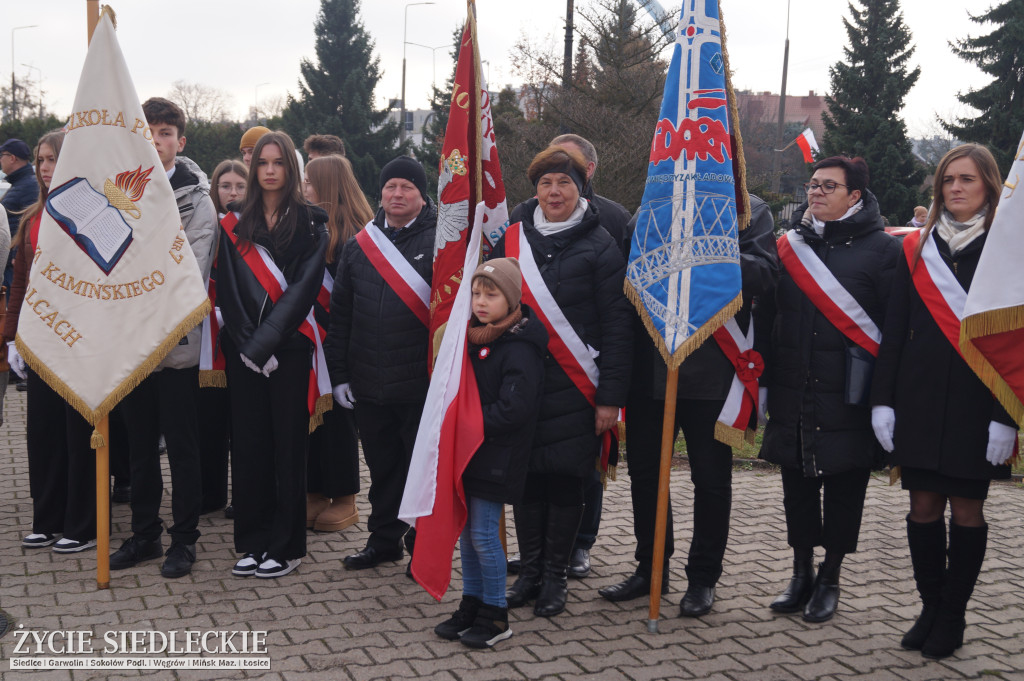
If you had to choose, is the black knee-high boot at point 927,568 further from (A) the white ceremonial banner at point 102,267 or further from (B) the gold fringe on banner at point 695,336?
(A) the white ceremonial banner at point 102,267

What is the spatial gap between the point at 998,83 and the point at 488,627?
29283mm

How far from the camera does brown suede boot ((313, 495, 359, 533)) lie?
558 cm

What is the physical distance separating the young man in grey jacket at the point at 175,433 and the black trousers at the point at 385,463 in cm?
88

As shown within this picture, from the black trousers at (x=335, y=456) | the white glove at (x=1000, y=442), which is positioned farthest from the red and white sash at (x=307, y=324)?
the white glove at (x=1000, y=442)

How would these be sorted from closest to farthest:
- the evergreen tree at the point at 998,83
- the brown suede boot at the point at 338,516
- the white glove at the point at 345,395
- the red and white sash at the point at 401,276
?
1. the red and white sash at the point at 401,276
2. the white glove at the point at 345,395
3. the brown suede boot at the point at 338,516
4. the evergreen tree at the point at 998,83

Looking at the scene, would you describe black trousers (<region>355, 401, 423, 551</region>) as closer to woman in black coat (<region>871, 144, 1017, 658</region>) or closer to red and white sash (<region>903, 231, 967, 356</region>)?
woman in black coat (<region>871, 144, 1017, 658</region>)

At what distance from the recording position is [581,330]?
438cm

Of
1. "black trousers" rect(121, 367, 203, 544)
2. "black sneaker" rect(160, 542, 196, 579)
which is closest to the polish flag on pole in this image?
"black trousers" rect(121, 367, 203, 544)

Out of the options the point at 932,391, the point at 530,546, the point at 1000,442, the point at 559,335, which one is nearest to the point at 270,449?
the point at 530,546

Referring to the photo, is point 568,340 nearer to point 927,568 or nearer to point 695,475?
point 695,475

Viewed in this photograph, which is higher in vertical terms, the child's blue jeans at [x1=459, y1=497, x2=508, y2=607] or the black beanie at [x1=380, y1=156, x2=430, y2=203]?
the black beanie at [x1=380, y1=156, x2=430, y2=203]

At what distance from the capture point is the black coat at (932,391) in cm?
389

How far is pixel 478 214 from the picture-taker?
459 cm

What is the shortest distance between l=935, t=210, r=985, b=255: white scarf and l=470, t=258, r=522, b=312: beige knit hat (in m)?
1.86
